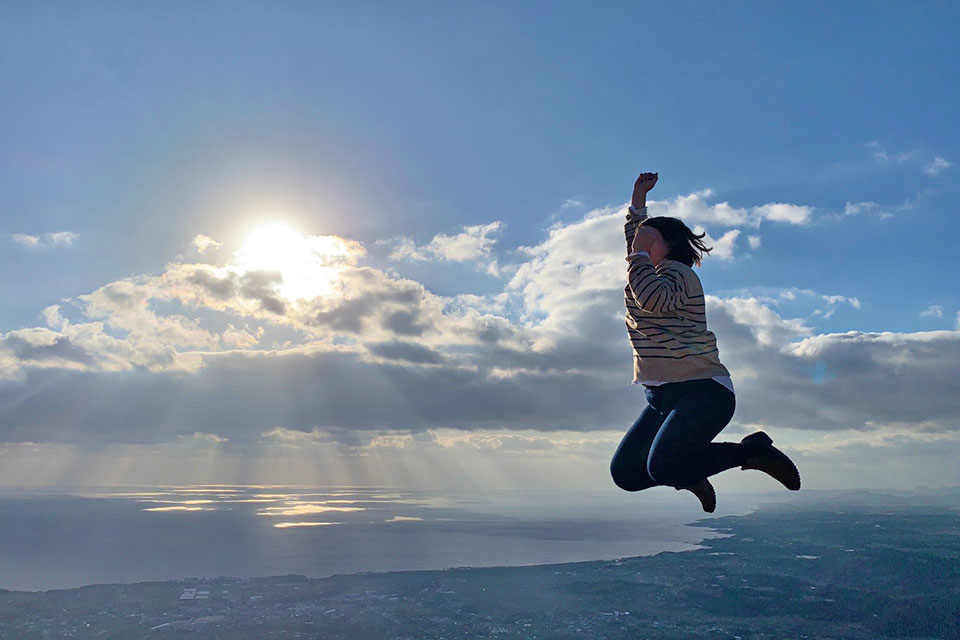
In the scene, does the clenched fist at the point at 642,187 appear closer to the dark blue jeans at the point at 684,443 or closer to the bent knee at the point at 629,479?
the dark blue jeans at the point at 684,443

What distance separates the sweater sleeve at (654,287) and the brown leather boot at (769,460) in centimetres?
126

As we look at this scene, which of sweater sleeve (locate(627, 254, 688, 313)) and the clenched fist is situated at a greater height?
the clenched fist

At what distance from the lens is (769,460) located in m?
4.11

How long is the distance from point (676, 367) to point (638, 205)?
112cm

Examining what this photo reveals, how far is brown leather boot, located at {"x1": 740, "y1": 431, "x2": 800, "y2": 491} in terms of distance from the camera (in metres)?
4.09

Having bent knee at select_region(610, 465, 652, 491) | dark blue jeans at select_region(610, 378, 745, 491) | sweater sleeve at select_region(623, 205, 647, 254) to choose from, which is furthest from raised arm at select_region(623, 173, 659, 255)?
bent knee at select_region(610, 465, 652, 491)

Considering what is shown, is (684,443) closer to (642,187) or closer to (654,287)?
(654,287)

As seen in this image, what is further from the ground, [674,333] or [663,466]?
[674,333]

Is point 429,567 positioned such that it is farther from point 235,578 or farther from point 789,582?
point 789,582

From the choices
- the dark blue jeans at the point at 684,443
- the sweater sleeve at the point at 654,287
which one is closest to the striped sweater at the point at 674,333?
the sweater sleeve at the point at 654,287

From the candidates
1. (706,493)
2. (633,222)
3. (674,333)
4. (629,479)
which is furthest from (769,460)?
(633,222)

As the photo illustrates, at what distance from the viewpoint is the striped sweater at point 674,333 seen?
3672 millimetres

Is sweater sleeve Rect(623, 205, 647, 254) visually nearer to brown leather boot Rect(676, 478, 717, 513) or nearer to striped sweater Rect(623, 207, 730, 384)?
striped sweater Rect(623, 207, 730, 384)

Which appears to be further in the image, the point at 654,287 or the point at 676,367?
the point at 676,367
